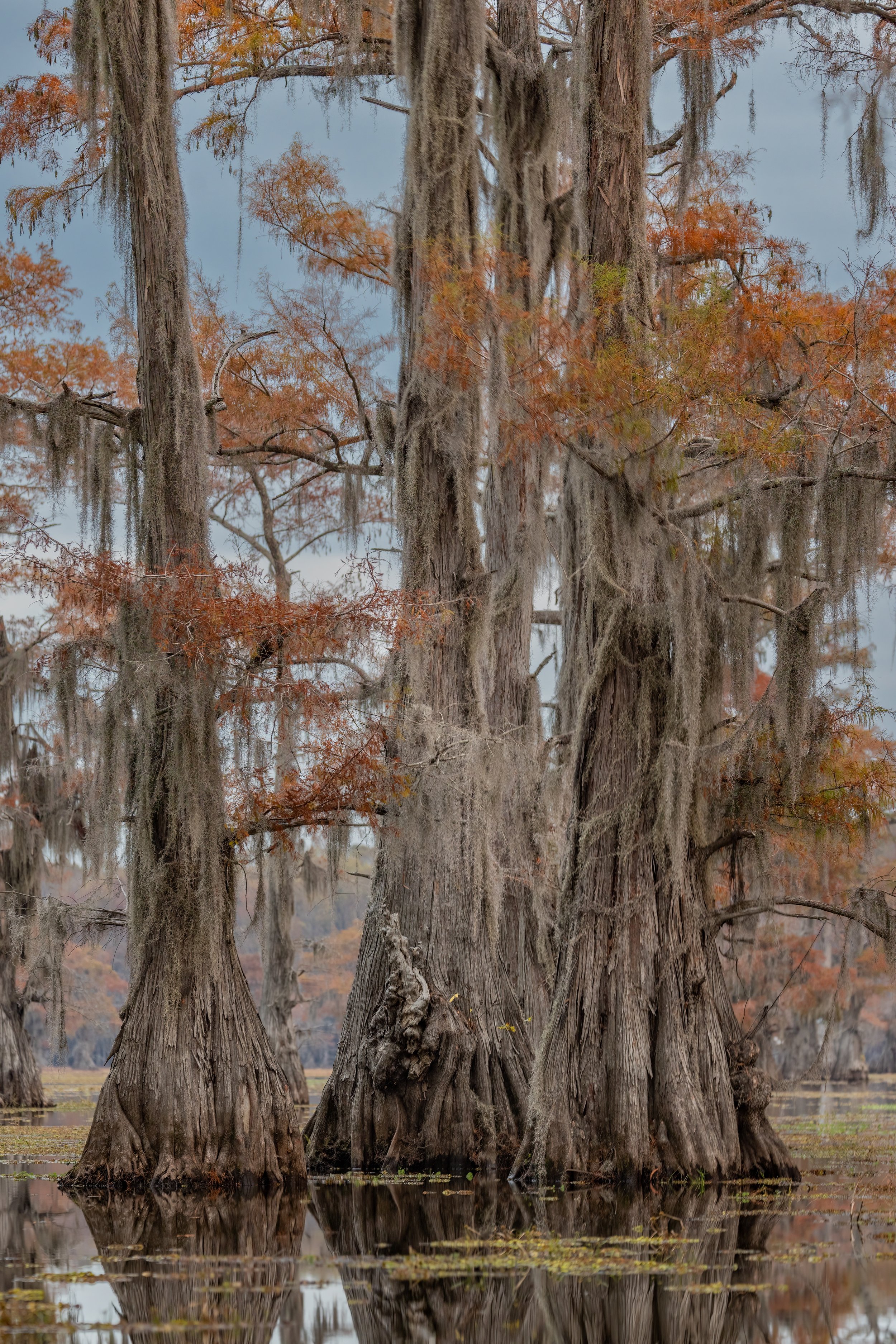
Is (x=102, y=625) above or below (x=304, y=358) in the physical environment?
below

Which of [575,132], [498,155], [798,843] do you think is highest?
[498,155]

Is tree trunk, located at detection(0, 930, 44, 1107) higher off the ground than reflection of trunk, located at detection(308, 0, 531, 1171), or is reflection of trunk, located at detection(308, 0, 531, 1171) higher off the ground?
reflection of trunk, located at detection(308, 0, 531, 1171)

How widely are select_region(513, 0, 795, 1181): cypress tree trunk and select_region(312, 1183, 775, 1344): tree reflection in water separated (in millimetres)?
754

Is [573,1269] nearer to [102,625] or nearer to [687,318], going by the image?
[687,318]

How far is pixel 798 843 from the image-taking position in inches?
407

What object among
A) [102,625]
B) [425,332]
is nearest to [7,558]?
[102,625]

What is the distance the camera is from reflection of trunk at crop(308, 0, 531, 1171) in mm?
10211

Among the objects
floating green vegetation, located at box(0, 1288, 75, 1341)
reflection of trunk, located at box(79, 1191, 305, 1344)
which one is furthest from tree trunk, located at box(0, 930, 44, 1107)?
floating green vegetation, located at box(0, 1288, 75, 1341)

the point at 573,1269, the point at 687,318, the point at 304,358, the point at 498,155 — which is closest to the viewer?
the point at 573,1269

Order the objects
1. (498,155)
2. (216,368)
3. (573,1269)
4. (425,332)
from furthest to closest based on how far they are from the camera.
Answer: (498,155) → (216,368) → (425,332) → (573,1269)

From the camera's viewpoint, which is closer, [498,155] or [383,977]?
[383,977]

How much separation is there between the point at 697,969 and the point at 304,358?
913cm

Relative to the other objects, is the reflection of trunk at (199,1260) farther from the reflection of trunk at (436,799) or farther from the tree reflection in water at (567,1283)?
the reflection of trunk at (436,799)

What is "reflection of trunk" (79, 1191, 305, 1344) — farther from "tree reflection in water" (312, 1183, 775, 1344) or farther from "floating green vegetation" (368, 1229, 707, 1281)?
"floating green vegetation" (368, 1229, 707, 1281)
